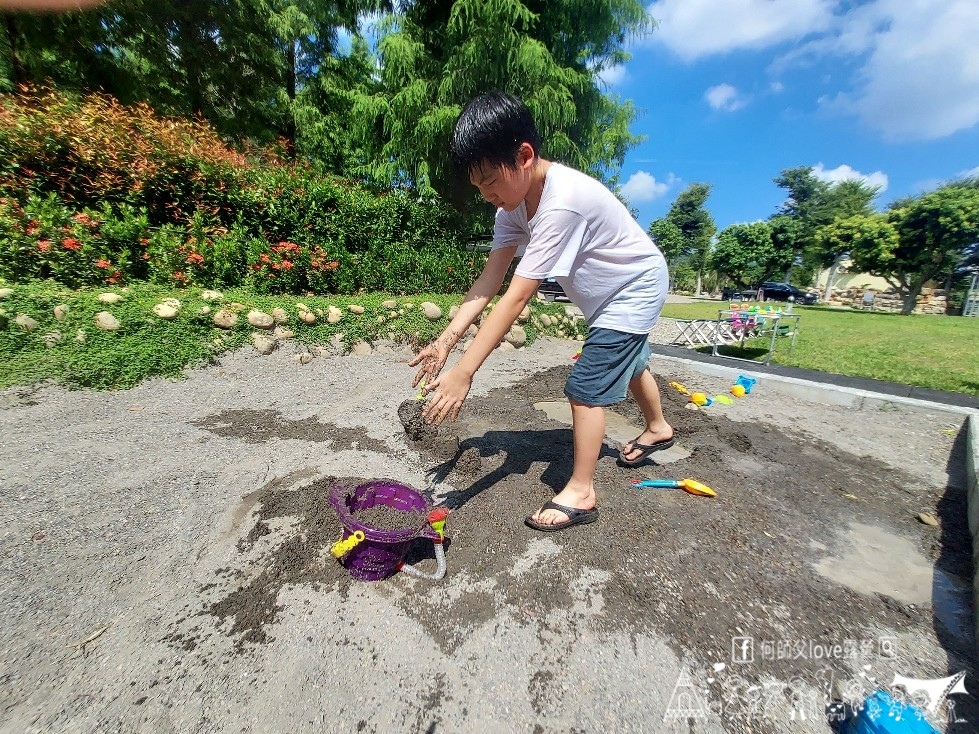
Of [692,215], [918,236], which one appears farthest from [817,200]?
[918,236]

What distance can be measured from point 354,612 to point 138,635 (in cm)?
65

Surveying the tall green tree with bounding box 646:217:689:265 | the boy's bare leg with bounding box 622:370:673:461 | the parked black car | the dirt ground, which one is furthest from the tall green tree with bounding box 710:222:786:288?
the boy's bare leg with bounding box 622:370:673:461

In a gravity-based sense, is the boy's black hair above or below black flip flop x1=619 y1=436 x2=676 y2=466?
above

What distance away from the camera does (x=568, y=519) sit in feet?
6.12

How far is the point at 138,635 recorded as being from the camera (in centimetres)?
132

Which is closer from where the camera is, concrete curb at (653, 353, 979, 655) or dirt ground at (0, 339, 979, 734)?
dirt ground at (0, 339, 979, 734)

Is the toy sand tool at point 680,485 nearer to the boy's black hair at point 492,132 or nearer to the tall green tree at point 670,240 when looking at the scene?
the boy's black hair at point 492,132

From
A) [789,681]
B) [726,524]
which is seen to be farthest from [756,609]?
[726,524]

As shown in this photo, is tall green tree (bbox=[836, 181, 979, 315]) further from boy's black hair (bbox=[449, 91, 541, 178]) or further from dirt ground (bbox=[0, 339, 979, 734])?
boy's black hair (bbox=[449, 91, 541, 178])

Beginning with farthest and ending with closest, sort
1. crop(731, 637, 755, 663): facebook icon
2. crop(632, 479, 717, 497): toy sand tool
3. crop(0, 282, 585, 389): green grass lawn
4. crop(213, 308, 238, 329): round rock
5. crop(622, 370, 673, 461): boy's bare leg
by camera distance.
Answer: crop(213, 308, 238, 329): round rock
crop(0, 282, 585, 389): green grass lawn
crop(622, 370, 673, 461): boy's bare leg
crop(632, 479, 717, 497): toy sand tool
crop(731, 637, 755, 663): facebook icon

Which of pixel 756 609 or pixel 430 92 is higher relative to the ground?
pixel 430 92

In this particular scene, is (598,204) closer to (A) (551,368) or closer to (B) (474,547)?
(B) (474,547)

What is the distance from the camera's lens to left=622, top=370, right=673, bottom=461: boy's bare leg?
7.54 feet

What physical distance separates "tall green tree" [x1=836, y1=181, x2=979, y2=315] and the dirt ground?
23.1m
